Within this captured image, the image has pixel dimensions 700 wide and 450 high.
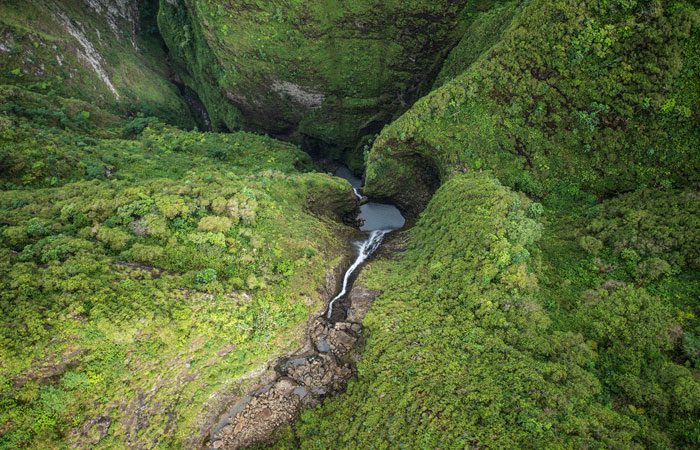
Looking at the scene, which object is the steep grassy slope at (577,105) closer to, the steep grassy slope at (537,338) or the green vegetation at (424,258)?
the green vegetation at (424,258)

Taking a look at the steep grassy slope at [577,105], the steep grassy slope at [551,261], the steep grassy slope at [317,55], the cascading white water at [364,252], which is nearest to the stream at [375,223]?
the cascading white water at [364,252]

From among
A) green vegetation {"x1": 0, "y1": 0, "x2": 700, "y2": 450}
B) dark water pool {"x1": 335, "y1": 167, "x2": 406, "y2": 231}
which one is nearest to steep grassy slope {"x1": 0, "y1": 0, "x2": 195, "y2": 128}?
green vegetation {"x1": 0, "y1": 0, "x2": 700, "y2": 450}

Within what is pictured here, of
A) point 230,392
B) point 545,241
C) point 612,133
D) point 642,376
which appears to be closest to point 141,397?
point 230,392

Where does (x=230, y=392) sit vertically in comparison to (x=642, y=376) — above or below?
above

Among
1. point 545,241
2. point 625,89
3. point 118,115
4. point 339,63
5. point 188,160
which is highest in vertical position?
point 118,115

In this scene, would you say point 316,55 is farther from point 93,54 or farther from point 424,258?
point 424,258

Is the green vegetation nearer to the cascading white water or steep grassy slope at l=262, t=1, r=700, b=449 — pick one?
steep grassy slope at l=262, t=1, r=700, b=449

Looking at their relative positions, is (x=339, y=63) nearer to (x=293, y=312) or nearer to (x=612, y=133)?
(x=612, y=133)
